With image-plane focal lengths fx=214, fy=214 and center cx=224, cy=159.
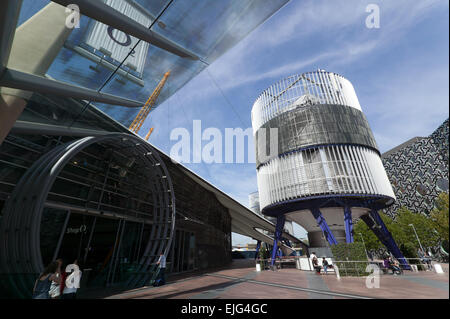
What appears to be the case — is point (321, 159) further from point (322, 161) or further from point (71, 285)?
point (71, 285)

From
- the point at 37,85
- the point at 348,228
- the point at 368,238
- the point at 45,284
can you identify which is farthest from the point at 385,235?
the point at 37,85

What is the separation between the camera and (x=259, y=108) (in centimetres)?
3466

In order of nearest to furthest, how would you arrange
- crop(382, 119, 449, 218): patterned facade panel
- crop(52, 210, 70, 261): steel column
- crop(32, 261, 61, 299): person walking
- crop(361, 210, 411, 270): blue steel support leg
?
crop(32, 261, 61, 299): person walking
crop(52, 210, 70, 261): steel column
crop(361, 210, 411, 270): blue steel support leg
crop(382, 119, 449, 218): patterned facade panel

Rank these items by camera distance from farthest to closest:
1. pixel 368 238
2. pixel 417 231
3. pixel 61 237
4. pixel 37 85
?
pixel 368 238 → pixel 417 231 → pixel 61 237 → pixel 37 85

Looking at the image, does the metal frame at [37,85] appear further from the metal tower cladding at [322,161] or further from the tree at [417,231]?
the tree at [417,231]

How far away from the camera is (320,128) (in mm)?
27516

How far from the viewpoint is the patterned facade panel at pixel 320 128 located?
2692cm

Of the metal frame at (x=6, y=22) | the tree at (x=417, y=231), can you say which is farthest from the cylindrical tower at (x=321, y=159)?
the metal frame at (x=6, y=22)

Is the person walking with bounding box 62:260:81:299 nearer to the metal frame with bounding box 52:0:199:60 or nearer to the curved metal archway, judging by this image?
the curved metal archway

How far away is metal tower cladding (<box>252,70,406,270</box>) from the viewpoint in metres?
25.3

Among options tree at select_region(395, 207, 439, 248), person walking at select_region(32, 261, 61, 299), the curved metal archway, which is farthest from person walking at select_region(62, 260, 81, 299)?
tree at select_region(395, 207, 439, 248)

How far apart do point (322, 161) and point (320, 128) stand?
447 cm

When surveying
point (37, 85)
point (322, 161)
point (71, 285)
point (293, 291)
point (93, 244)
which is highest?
point (322, 161)
